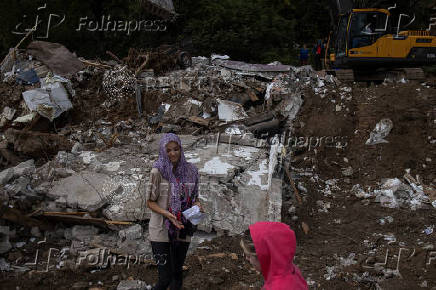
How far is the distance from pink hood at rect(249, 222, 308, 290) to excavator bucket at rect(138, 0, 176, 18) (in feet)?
36.3

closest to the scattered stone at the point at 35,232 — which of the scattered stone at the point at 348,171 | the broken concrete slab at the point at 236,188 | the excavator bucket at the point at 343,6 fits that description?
the broken concrete slab at the point at 236,188

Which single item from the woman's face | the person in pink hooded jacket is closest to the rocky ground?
the woman's face

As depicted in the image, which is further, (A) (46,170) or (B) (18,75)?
(B) (18,75)

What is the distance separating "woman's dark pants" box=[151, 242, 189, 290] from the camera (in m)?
3.07

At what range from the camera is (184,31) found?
15.0 m

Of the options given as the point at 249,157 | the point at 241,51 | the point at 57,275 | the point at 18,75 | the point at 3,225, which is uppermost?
the point at 241,51

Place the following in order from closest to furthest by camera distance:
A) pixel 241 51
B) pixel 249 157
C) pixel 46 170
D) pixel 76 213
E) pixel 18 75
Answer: pixel 76 213 → pixel 46 170 → pixel 249 157 → pixel 18 75 → pixel 241 51

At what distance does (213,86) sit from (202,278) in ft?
19.7

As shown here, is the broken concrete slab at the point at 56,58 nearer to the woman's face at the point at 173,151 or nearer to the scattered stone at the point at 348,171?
the scattered stone at the point at 348,171

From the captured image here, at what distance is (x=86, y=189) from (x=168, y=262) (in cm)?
260

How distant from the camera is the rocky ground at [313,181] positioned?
167 inches

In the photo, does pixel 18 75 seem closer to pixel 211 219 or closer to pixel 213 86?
pixel 213 86

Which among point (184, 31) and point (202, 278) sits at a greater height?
point (184, 31)

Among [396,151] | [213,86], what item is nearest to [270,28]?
[213,86]
